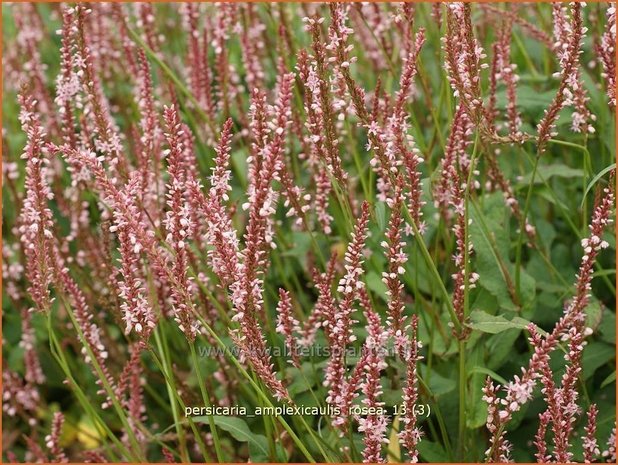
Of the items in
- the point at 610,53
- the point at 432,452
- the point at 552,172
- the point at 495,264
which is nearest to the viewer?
the point at 610,53

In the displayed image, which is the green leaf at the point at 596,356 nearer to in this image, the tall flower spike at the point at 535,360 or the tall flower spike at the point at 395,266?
the tall flower spike at the point at 535,360

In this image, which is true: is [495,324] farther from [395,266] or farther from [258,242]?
[258,242]

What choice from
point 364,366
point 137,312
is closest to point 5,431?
point 137,312

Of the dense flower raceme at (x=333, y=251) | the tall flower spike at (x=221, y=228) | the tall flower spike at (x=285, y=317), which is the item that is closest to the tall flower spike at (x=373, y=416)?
the dense flower raceme at (x=333, y=251)

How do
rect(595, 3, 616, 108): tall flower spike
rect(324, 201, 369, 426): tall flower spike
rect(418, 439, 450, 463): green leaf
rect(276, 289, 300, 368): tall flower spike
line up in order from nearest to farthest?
rect(324, 201, 369, 426): tall flower spike
rect(276, 289, 300, 368): tall flower spike
rect(595, 3, 616, 108): tall flower spike
rect(418, 439, 450, 463): green leaf

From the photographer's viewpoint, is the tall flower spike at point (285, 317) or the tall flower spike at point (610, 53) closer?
the tall flower spike at point (285, 317)

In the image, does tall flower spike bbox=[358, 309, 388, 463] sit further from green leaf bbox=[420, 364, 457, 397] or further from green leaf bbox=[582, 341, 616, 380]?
green leaf bbox=[582, 341, 616, 380]

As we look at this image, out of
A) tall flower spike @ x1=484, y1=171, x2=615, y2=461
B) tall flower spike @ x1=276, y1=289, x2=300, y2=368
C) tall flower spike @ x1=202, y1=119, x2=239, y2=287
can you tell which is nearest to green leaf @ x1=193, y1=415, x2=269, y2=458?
tall flower spike @ x1=276, y1=289, x2=300, y2=368

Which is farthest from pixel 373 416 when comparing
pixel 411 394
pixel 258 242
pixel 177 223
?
pixel 177 223

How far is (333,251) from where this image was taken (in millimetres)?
2570

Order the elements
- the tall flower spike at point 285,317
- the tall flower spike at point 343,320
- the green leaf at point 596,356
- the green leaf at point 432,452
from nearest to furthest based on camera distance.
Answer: the tall flower spike at point 343,320
the tall flower spike at point 285,317
the green leaf at point 432,452
the green leaf at point 596,356

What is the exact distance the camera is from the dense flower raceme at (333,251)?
1.99 metres

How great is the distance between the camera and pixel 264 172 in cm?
183

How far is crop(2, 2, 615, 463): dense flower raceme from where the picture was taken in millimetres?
1986
